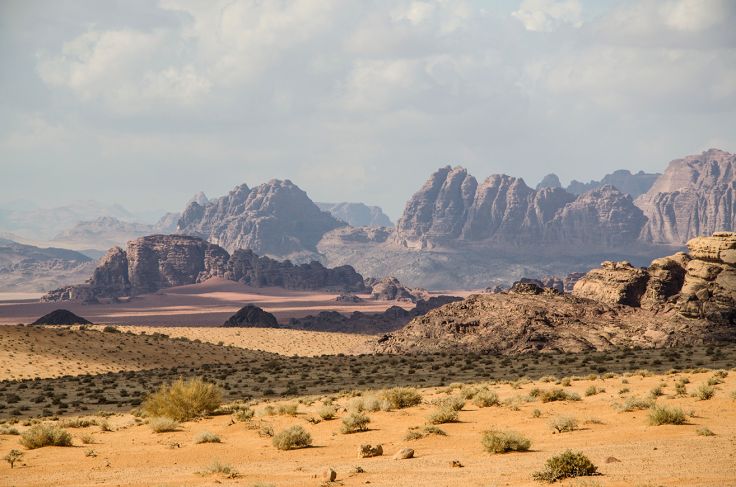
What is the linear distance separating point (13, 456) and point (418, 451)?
30.7 ft

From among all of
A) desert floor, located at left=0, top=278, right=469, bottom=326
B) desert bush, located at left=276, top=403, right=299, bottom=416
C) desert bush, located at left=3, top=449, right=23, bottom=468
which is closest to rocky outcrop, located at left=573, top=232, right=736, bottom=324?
desert bush, located at left=276, top=403, right=299, bottom=416

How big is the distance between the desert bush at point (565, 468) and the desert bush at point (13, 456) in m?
11.6

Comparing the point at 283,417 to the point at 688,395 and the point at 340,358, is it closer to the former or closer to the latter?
the point at 688,395

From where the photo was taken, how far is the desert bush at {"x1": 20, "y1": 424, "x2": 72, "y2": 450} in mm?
21875

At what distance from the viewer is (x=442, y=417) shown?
76.0ft

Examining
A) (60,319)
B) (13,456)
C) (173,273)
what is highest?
(173,273)

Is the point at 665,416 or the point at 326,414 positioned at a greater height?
the point at 665,416

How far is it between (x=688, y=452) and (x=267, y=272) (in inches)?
7159

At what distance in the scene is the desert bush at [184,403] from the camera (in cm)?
2659

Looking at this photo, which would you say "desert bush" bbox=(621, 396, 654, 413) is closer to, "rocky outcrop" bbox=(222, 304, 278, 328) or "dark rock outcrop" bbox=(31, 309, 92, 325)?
"rocky outcrop" bbox=(222, 304, 278, 328)

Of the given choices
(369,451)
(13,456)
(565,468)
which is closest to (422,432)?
(369,451)

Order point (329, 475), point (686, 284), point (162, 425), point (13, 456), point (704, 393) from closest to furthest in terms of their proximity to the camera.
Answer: point (329, 475) → point (13, 456) → point (162, 425) → point (704, 393) → point (686, 284)

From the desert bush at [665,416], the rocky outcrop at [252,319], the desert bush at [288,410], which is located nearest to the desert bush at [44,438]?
the desert bush at [288,410]

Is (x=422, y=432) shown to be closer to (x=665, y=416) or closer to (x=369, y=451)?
(x=369, y=451)
